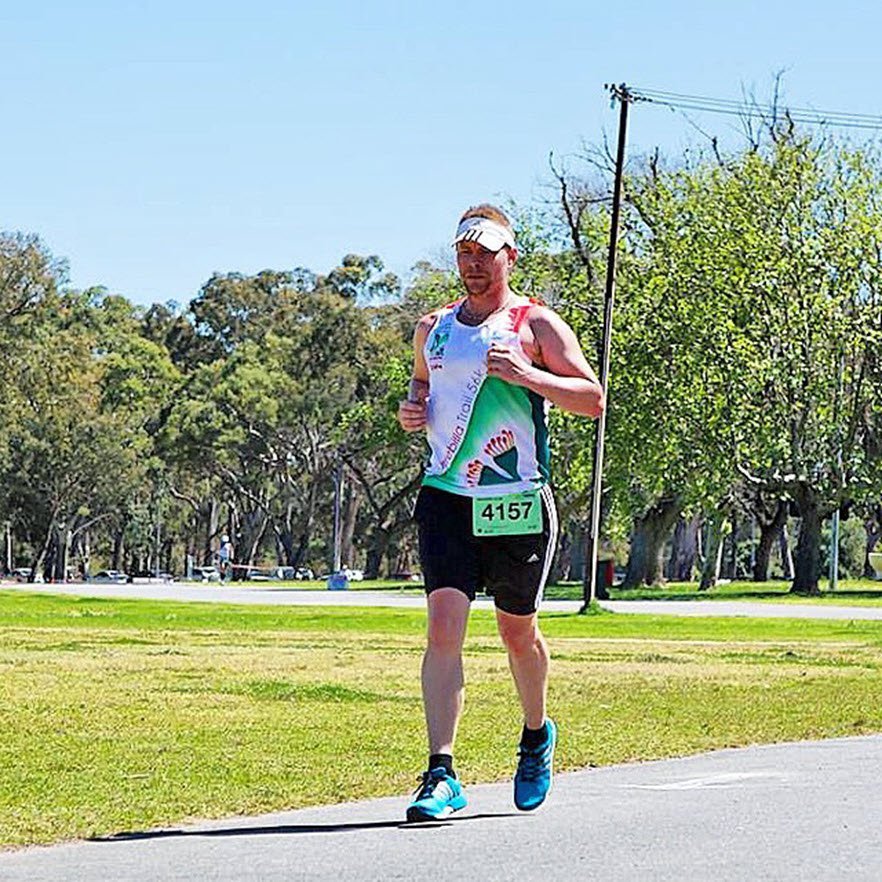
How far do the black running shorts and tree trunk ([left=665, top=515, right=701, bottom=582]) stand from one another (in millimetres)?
87989

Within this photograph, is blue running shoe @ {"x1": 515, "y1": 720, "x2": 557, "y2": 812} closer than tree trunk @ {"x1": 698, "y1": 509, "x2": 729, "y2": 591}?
Yes

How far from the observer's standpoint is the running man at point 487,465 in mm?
8094

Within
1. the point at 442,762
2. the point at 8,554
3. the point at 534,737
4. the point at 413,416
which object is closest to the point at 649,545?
the point at 8,554

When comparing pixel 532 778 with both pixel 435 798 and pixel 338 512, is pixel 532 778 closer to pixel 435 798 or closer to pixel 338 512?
pixel 435 798

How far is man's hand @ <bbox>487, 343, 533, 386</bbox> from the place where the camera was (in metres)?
7.95

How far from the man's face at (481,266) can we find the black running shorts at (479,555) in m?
0.79

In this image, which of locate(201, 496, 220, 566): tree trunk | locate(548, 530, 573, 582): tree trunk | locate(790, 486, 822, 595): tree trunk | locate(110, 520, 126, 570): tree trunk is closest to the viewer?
locate(790, 486, 822, 595): tree trunk

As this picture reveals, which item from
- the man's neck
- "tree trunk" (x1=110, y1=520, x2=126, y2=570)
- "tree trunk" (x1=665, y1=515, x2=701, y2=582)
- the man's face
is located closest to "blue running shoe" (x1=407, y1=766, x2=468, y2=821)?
the man's neck

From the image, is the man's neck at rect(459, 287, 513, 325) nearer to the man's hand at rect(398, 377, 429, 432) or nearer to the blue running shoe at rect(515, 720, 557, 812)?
the man's hand at rect(398, 377, 429, 432)

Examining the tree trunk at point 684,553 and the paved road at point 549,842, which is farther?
the tree trunk at point 684,553

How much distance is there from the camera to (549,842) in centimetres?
721

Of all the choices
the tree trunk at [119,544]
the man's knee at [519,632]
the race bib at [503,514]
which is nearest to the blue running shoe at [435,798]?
the man's knee at [519,632]

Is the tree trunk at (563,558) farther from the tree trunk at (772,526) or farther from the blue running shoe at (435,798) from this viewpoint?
the blue running shoe at (435,798)

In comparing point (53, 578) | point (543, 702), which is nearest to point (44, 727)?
point (543, 702)
